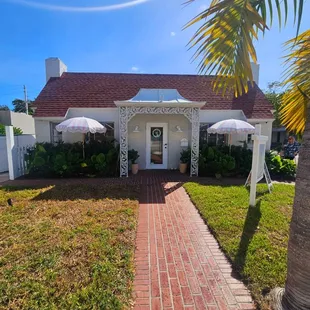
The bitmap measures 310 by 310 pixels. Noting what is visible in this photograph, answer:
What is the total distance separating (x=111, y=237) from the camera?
13.3ft

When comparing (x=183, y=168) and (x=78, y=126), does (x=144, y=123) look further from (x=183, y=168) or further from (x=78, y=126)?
(x=78, y=126)

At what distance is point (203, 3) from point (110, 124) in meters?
9.32

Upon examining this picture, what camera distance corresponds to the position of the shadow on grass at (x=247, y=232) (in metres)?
3.32

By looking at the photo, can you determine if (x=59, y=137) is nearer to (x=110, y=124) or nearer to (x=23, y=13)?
(x=110, y=124)

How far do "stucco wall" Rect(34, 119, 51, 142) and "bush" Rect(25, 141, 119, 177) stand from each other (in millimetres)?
1272

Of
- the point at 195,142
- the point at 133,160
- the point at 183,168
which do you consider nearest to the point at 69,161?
the point at 133,160

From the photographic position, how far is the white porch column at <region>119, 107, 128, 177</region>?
8961 millimetres

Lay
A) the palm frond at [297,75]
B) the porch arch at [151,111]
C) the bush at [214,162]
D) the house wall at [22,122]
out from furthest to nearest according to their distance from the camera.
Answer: the house wall at [22,122] → the bush at [214,162] → the porch arch at [151,111] → the palm frond at [297,75]

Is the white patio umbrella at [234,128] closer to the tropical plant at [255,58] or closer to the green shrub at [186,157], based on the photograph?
the green shrub at [186,157]

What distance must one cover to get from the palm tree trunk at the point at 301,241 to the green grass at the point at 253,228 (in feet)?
1.61

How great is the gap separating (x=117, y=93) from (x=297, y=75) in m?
10.9

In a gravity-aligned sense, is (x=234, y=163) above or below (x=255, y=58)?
below

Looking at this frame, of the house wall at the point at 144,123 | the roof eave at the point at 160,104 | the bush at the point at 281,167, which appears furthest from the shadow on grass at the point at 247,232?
the house wall at the point at 144,123

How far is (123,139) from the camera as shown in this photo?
9.20m
